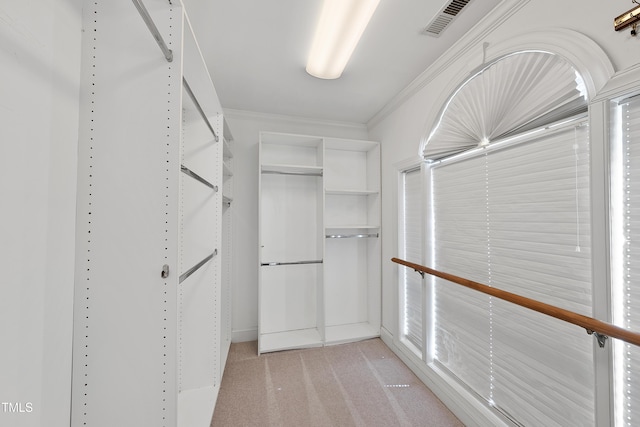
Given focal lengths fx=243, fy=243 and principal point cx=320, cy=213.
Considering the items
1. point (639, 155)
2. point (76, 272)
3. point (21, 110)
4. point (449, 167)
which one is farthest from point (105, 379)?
point (449, 167)

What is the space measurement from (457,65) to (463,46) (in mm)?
118

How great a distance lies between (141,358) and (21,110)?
0.83 metres

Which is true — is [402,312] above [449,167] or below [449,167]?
below

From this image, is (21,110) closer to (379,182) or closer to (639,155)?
(639,155)

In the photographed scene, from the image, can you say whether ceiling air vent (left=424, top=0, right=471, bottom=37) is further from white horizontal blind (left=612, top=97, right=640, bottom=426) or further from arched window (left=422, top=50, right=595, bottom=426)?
white horizontal blind (left=612, top=97, right=640, bottom=426)

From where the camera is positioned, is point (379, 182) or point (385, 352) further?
point (379, 182)

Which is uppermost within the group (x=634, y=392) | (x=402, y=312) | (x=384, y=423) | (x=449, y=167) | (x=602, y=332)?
(x=449, y=167)

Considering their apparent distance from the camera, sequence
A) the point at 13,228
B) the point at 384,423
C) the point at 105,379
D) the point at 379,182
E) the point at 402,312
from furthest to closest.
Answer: the point at 379,182
the point at 402,312
the point at 384,423
the point at 105,379
the point at 13,228

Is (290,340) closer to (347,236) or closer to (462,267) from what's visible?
(347,236)

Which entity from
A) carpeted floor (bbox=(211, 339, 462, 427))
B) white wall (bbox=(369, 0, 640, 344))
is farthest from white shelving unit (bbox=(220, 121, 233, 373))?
white wall (bbox=(369, 0, 640, 344))

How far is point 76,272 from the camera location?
818 millimetres

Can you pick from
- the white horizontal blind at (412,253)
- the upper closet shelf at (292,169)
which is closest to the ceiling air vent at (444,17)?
the white horizontal blind at (412,253)

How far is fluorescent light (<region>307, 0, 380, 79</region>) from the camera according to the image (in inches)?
48.2

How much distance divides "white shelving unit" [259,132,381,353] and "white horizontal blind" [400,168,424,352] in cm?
42
